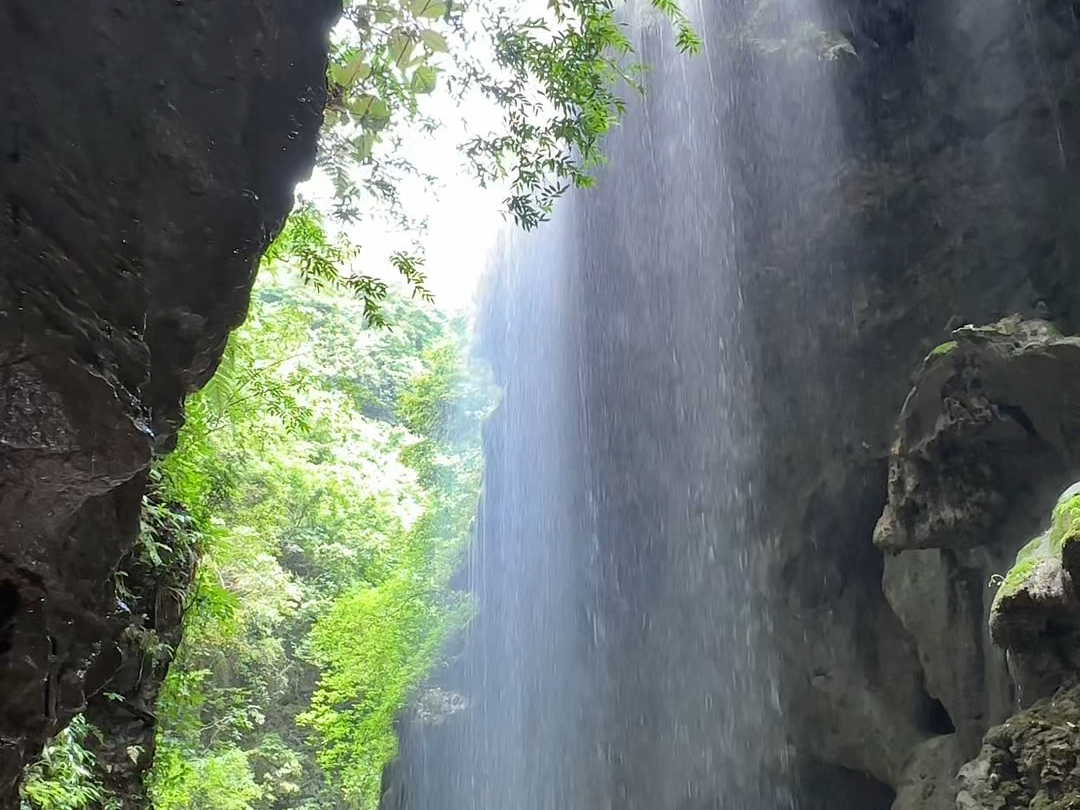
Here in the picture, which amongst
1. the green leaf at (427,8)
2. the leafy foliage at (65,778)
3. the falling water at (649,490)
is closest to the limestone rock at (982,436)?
the falling water at (649,490)

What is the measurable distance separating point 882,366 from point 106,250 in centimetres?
863

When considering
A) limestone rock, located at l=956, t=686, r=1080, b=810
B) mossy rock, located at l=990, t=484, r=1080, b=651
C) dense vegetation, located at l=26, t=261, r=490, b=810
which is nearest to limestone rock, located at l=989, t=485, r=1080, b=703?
mossy rock, located at l=990, t=484, r=1080, b=651

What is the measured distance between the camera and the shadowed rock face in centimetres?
283

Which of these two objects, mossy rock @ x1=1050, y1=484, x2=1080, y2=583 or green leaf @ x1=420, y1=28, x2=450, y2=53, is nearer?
mossy rock @ x1=1050, y1=484, x2=1080, y2=583

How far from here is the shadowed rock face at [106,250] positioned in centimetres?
283

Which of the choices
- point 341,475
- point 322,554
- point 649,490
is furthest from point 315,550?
point 649,490

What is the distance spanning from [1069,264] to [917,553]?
3.19 metres

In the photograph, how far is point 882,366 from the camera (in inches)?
397

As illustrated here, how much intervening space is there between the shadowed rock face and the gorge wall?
19.3 ft

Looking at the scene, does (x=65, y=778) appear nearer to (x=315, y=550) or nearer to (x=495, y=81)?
(x=495, y=81)

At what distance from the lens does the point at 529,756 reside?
13352mm

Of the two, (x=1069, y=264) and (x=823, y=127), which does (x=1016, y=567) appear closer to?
(x=1069, y=264)

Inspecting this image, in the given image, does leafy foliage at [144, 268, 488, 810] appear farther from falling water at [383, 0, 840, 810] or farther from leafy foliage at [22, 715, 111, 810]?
leafy foliage at [22, 715, 111, 810]

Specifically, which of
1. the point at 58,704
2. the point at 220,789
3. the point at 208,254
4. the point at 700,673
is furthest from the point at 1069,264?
the point at 220,789
